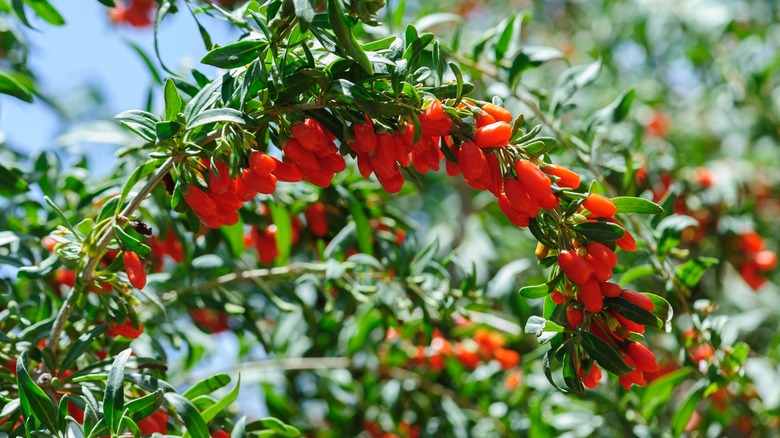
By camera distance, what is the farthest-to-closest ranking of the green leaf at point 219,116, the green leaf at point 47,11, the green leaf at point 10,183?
the green leaf at point 47,11, the green leaf at point 10,183, the green leaf at point 219,116

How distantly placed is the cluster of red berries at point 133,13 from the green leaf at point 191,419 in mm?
2851

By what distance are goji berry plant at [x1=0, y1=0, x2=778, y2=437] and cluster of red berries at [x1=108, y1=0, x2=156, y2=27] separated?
1 centimetres

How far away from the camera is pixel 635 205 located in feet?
5.21

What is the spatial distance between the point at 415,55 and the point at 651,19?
3106 mm

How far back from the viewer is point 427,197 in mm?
4227

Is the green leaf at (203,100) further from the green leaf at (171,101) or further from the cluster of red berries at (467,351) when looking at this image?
the cluster of red berries at (467,351)

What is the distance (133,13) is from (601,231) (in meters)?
3.19

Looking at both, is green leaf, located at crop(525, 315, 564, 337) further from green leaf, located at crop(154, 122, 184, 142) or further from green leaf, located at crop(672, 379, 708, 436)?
green leaf, located at crop(672, 379, 708, 436)

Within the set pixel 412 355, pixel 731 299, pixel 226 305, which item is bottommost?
pixel 731 299

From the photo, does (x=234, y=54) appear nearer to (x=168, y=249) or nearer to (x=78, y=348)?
(x=78, y=348)

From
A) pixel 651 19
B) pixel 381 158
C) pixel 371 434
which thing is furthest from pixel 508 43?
pixel 651 19

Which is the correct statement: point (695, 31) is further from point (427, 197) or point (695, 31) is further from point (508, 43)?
Result: point (508, 43)

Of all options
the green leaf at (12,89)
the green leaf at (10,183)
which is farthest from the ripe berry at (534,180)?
the green leaf at (10,183)

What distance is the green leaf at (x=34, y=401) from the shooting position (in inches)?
59.9
